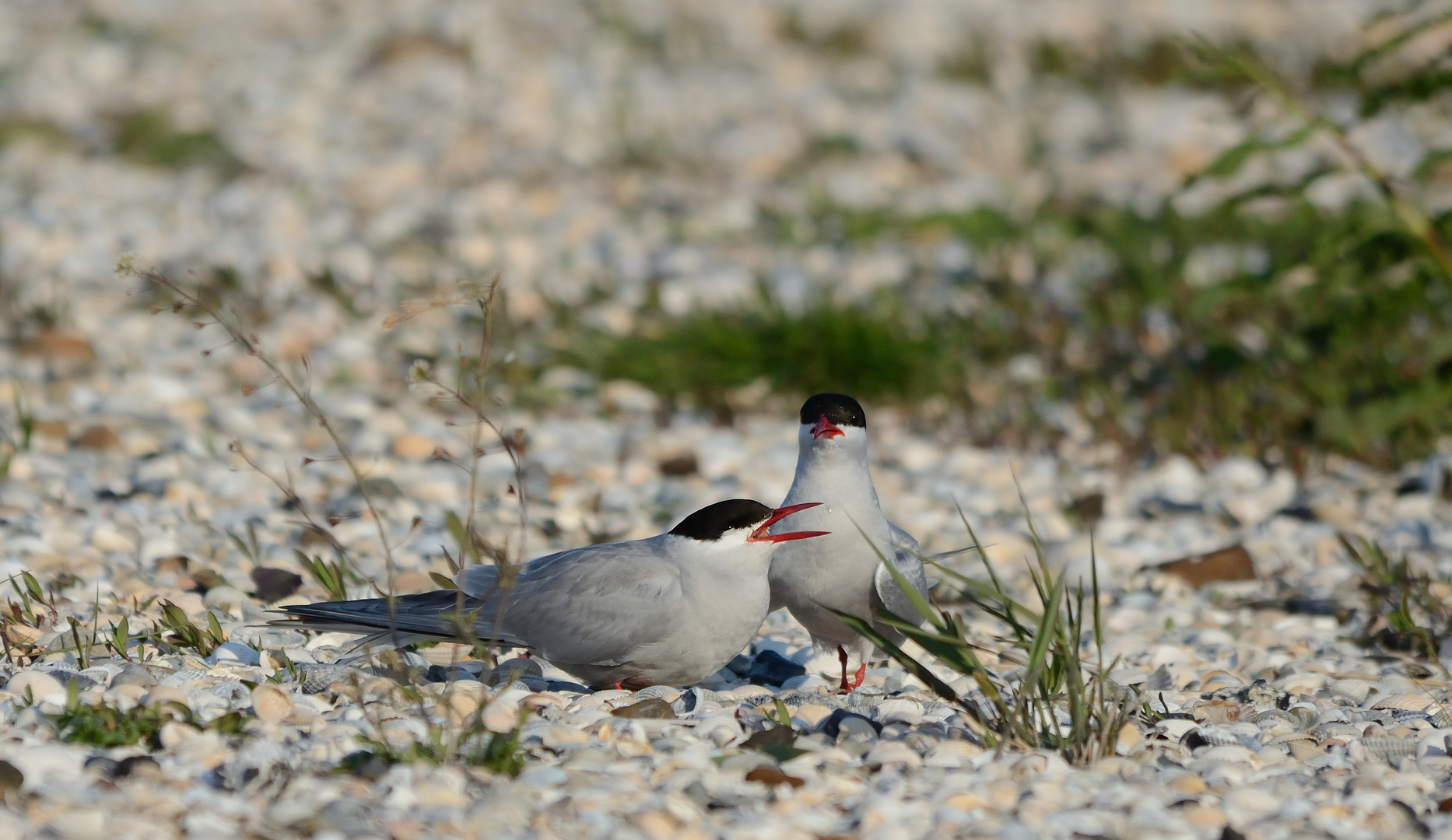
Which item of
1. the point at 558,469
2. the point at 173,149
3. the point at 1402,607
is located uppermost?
the point at 173,149

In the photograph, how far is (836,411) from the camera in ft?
12.4

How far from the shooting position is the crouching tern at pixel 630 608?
3.33 m

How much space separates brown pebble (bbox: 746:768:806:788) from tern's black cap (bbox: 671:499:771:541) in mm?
786

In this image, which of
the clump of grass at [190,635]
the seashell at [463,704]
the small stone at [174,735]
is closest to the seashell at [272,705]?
the small stone at [174,735]

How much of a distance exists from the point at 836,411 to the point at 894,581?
0.46 m

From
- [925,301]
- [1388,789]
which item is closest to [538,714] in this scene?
[1388,789]

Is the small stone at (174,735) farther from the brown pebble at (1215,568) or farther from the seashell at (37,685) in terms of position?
the brown pebble at (1215,568)

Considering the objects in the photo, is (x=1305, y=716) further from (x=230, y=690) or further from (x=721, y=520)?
(x=230, y=690)

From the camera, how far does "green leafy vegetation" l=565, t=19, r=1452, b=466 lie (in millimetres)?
5547

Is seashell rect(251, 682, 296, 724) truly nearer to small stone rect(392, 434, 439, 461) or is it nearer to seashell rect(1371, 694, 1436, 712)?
seashell rect(1371, 694, 1436, 712)

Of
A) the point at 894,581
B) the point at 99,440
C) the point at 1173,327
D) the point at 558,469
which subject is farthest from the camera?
the point at 1173,327

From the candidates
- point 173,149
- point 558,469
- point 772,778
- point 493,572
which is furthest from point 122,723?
point 173,149

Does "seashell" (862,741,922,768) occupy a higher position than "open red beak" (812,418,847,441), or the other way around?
"open red beak" (812,418,847,441)

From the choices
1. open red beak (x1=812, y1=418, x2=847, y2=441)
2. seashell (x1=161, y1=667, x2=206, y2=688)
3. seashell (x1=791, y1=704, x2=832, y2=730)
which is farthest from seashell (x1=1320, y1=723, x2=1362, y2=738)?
seashell (x1=161, y1=667, x2=206, y2=688)
